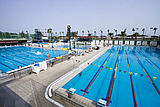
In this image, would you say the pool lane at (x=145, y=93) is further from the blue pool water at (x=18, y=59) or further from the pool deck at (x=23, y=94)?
the blue pool water at (x=18, y=59)

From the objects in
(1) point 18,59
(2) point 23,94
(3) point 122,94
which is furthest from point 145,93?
(1) point 18,59

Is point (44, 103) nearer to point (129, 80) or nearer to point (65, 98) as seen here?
point (65, 98)

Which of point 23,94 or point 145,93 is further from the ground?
point 23,94

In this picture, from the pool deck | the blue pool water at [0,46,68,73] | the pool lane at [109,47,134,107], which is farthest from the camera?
the blue pool water at [0,46,68,73]

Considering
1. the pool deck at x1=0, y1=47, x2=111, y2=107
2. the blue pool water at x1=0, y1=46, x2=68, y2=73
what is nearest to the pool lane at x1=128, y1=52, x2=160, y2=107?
the pool deck at x1=0, y1=47, x2=111, y2=107

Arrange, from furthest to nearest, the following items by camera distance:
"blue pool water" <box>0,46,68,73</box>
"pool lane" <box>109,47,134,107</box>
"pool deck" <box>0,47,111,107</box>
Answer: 1. "blue pool water" <box>0,46,68,73</box>
2. "pool lane" <box>109,47,134,107</box>
3. "pool deck" <box>0,47,111,107</box>

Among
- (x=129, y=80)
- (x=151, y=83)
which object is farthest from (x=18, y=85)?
(x=151, y=83)

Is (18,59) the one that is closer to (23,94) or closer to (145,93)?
(23,94)

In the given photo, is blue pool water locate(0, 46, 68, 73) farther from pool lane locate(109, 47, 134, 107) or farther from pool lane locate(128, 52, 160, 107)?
pool lane locate(128, 52, 160, 107)

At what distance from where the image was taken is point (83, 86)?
8109mm

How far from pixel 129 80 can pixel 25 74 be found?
1289cm

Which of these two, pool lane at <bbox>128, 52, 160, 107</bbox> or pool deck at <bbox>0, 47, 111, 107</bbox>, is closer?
pool deck at <bbox>0, 47, 111, 107</bbox>

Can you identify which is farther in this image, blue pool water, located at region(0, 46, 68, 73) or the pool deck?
blue pool water, located at region(0, 46, 68, 73)

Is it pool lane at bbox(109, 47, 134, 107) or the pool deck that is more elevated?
the pool deck
